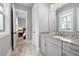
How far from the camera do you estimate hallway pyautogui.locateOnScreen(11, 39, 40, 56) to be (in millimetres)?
1979

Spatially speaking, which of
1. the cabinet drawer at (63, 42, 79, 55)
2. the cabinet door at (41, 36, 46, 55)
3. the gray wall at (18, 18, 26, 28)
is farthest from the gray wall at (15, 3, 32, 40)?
the cabinet drawer at (63, 42, 79, 55)

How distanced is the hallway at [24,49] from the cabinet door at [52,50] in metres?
0.25

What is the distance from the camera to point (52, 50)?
197cm

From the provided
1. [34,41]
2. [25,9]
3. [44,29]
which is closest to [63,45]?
[44,29]

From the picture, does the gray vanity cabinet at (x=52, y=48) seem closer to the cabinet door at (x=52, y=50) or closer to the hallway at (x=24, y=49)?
the cabinet door at (x=52, y=50)

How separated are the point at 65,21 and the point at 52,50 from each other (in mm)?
573

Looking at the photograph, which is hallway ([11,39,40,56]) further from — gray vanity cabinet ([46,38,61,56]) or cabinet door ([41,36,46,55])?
gray vanity cabinet ([46,38,61,56])

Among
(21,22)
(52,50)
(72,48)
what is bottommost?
(52,50)

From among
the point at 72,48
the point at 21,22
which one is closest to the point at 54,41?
Result: the point at 72,48

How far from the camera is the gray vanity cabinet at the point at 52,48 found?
1.83 metres

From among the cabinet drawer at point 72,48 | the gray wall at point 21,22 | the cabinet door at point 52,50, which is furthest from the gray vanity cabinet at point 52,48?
the gray wall at point 21,22

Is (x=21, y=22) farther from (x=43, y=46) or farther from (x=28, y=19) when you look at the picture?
(x=43, y=46)

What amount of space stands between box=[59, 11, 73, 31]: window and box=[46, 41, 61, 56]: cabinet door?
341 millimetres

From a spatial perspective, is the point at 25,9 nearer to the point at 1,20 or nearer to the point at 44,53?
the point at 1,20
